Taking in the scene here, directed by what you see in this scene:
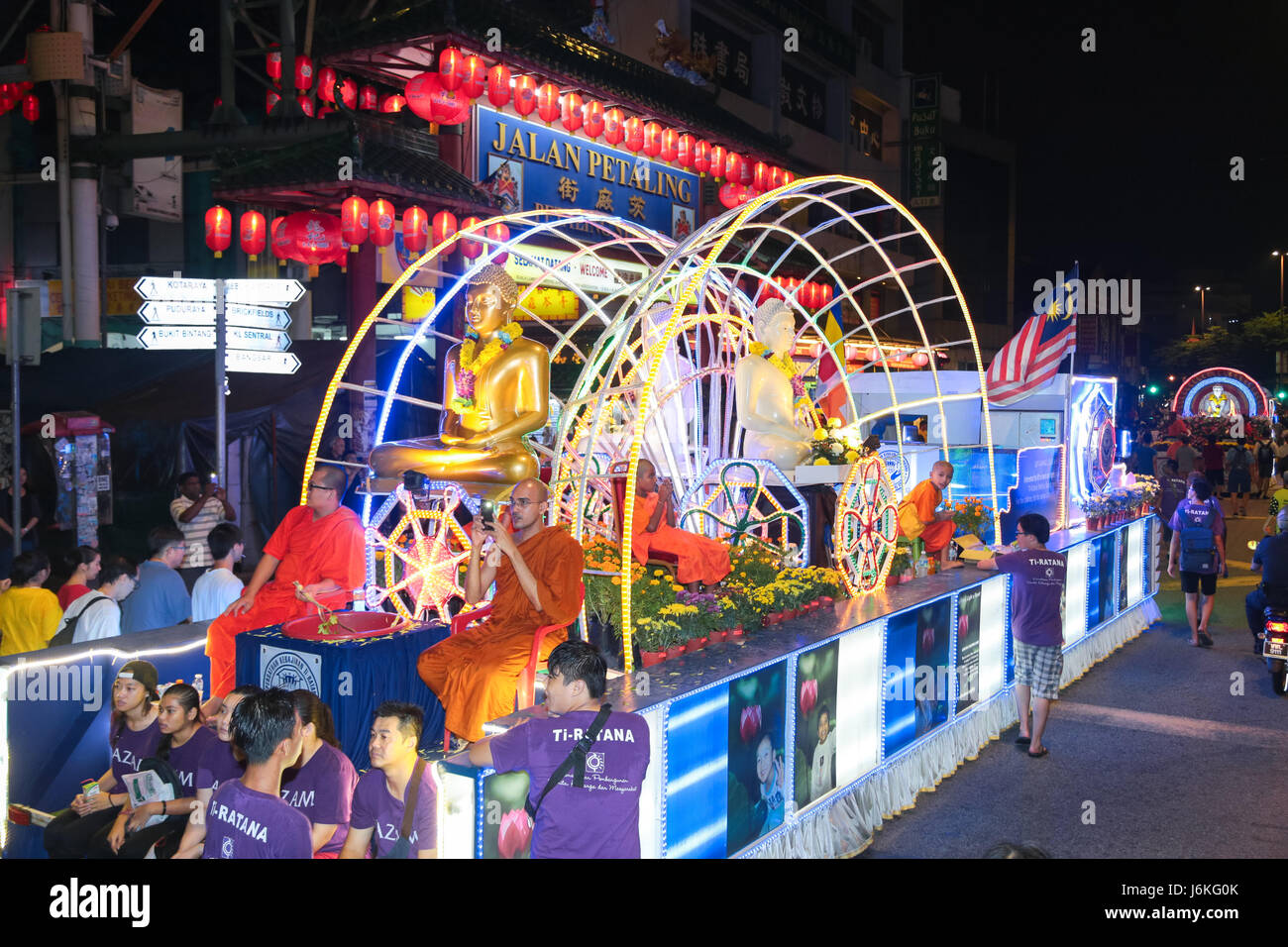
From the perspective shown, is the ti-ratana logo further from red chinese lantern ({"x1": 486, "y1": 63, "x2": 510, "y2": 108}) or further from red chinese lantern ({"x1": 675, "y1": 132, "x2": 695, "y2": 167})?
red chinese lantern ({"x1": 675, "y1": 132, "x2": 695, "y2": 167})

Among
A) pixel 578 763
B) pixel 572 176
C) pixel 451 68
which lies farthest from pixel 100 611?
pixel 572 176

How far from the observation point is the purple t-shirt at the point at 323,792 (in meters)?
4.43

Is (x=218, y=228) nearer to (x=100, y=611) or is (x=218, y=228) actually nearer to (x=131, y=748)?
(x=100, y=611)

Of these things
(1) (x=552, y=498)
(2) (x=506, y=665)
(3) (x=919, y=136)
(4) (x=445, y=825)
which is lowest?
(4) (x=445, y=825)

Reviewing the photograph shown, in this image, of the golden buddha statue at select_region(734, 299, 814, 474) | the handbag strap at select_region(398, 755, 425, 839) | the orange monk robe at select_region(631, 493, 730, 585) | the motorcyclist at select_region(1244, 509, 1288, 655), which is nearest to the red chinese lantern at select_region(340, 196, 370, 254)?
the golden buddha statue at select_region(734, 299, 814, 474)

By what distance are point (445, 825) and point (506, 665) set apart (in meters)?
1.26

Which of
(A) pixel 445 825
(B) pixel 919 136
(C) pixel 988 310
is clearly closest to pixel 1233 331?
(C) pixel 988 310

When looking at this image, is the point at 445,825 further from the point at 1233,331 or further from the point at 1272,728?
the point at 1233,331

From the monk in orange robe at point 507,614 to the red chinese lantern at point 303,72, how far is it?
12535 millimetres

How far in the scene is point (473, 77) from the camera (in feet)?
47.0

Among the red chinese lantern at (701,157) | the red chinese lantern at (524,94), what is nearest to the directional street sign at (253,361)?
the red chinese lantern at (524,94)

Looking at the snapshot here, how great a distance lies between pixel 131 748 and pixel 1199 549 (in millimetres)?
9995

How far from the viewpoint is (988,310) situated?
5050cm

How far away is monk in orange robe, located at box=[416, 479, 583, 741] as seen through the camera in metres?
5.36
